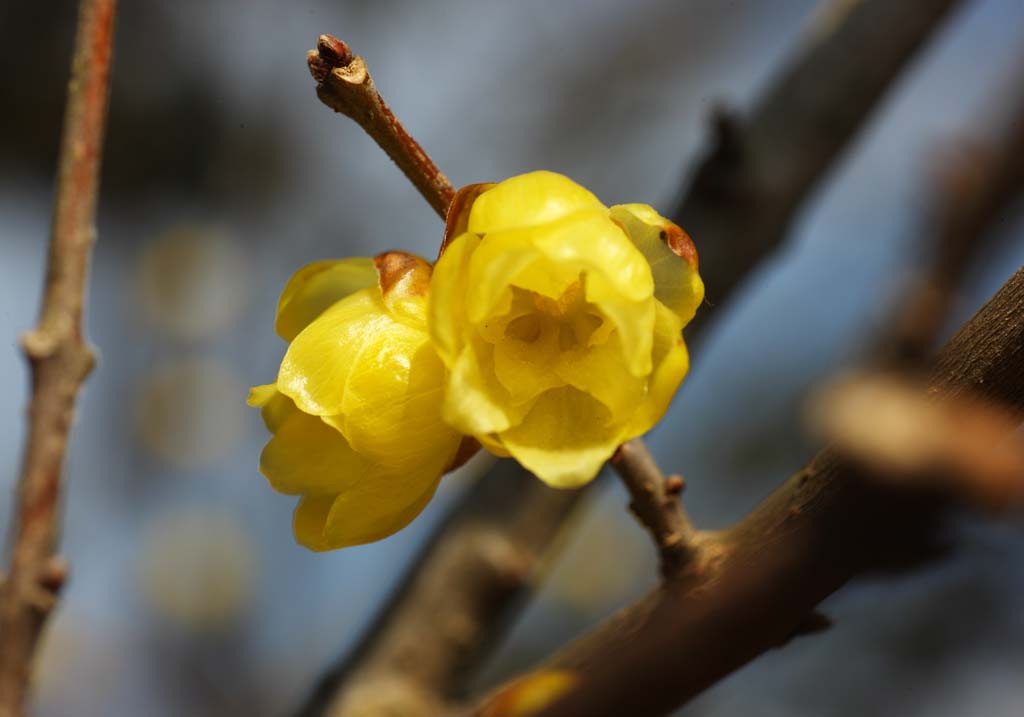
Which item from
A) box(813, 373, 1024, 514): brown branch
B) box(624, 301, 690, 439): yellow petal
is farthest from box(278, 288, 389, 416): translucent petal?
box(813, 373, 1024, 514): brown branch

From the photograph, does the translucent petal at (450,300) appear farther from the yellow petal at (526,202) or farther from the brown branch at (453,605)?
the brown branch at (453,605)

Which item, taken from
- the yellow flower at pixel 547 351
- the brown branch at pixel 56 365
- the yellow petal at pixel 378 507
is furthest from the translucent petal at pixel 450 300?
the brown branch at pixel 56 365

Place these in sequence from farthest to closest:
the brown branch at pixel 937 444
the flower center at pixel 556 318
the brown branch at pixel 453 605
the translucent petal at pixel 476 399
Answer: the brown branch at pixel 453 605, the flower center at pixel 556 318, the translucent petal at pixel 476 399, the brown branch at pixel 937 444

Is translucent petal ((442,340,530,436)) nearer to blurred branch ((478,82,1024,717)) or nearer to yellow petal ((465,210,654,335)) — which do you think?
yellow petal ((465,210,654,335))

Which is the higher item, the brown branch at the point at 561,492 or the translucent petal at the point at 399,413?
the brown branch at the point at 561,492

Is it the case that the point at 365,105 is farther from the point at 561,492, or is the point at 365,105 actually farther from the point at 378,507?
the point at 561,492
